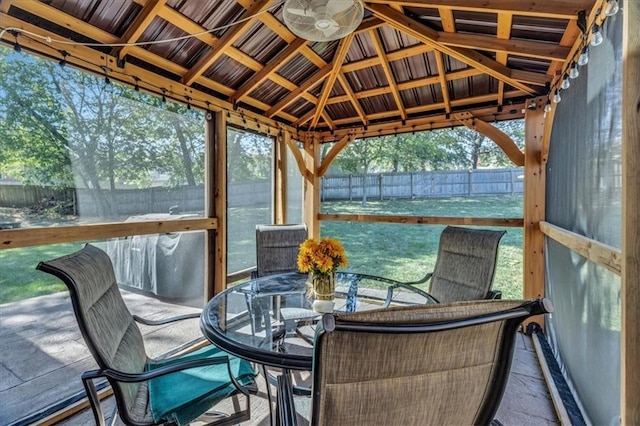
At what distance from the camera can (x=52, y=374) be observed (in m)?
2.29

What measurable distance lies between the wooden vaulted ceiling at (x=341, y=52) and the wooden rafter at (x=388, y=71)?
1 centimetres

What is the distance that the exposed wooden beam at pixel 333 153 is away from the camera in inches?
185

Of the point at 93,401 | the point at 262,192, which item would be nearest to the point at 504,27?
the point at 262,192

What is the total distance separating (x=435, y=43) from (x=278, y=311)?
2.51 meters

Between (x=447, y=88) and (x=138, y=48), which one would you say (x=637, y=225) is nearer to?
(x=447, y=88)

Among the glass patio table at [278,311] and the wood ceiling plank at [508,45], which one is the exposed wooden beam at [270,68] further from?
the glass patio table at [278,311]

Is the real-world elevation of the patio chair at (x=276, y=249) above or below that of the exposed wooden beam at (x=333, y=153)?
below

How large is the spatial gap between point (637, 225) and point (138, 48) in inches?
127

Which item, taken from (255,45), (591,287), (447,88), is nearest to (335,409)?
(591,287)

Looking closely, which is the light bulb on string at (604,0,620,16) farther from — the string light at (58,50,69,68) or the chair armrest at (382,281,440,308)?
the string light at (58,50,69,68)

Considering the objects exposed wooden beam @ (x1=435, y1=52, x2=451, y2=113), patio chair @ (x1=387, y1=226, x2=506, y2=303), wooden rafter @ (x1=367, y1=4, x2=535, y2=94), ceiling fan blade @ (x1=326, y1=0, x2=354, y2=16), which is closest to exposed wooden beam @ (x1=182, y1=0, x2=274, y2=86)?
ceiling fan blade @ (x1=326, y1=0, x2=354, y2=16)

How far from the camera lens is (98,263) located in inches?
60.5

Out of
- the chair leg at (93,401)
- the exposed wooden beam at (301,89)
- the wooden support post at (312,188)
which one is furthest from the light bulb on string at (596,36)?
the wooden support post at (312,188)

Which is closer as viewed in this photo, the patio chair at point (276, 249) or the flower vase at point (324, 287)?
the flower vase at point (324, 287)
